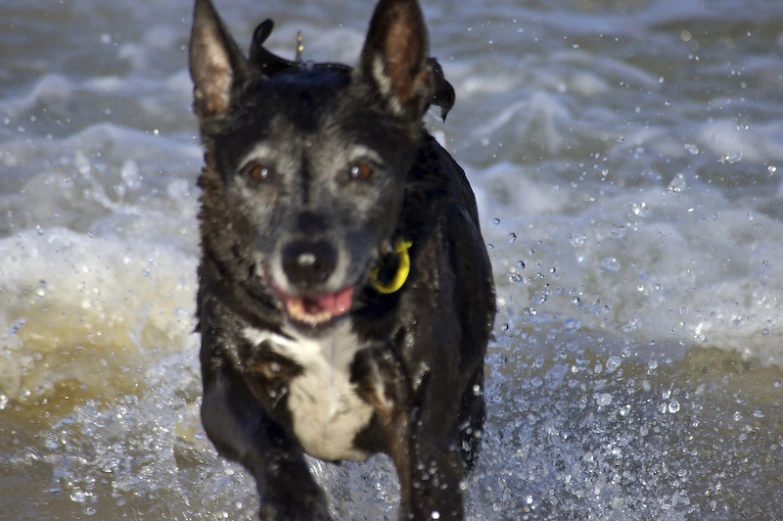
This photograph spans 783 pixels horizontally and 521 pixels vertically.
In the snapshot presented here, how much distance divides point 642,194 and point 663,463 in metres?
3.12

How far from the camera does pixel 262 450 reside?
2.91 meters

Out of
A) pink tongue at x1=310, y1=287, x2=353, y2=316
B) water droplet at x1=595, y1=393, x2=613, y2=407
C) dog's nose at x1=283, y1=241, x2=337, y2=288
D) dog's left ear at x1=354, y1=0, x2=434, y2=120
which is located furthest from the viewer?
water droplet at x1=595, y1=393, x2=613, y2=407

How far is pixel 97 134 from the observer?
308 inches

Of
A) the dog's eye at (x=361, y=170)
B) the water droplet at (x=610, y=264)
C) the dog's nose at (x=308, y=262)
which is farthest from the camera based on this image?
the water droplet at (x=610, y=264)

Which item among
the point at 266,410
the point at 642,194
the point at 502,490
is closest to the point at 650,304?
the point at 642,194

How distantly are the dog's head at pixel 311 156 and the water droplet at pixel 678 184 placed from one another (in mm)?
4207

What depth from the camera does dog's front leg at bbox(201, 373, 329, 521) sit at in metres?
2.73

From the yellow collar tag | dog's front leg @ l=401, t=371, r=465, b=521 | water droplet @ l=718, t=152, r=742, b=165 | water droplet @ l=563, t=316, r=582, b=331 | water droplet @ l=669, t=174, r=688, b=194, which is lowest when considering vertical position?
water droplet @ l=718, t=152, r=742, b=165

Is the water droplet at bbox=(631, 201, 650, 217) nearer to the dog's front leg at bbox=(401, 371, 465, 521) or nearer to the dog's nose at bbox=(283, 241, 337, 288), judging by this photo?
the dog's front leg at bbox=(401, 371, 465, 521)

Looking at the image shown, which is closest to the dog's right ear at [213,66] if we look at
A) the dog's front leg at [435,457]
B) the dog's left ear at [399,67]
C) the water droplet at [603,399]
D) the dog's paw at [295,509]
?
the dog's left ear at [399,67]

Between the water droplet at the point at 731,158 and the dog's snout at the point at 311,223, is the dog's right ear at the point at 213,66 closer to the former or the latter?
the dog's snout at the point at 311,223

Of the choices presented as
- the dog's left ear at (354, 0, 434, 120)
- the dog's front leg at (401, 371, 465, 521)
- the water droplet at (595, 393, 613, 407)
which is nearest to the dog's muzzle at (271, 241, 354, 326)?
the dog's front leg at (401, 371, 465, 521)

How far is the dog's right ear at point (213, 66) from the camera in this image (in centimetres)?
317

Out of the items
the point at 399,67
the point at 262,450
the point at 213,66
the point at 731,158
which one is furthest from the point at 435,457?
the point at 731,158
